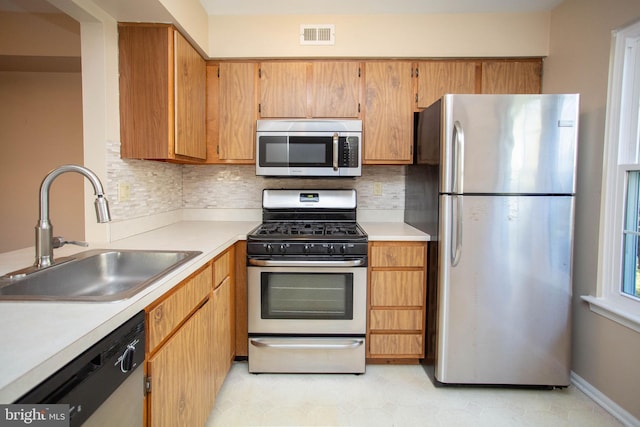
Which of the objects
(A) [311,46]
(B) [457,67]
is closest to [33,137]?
(A) [311,46]

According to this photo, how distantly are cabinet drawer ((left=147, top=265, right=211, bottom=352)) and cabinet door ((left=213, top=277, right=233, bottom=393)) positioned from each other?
0.21 m

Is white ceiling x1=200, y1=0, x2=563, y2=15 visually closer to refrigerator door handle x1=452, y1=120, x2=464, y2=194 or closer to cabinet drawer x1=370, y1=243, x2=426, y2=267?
refrigerator door handle x1=452, y1=120, x2=464, y2=194

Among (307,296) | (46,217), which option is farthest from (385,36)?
(46,217)

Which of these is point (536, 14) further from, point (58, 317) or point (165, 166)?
point (58, 317)

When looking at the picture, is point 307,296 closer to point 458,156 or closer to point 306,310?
point 306,310

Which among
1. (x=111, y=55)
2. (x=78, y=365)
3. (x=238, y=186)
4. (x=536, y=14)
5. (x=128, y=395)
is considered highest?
(x=536, y=14)

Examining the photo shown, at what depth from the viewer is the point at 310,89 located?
7.84ft

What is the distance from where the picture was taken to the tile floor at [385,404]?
1703mm

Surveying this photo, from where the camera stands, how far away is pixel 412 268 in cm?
212

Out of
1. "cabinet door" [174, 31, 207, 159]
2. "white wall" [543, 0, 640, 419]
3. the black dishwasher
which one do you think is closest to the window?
"white wall" [543, 0, 640, 419]

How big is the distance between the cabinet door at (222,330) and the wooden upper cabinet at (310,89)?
4.28ft

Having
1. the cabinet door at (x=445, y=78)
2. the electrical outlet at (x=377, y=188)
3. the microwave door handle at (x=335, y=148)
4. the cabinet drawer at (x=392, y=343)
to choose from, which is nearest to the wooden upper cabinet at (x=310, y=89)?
the microwave door handle at (x=335, y=148)

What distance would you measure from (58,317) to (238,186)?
2.01 metres

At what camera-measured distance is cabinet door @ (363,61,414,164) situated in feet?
7.80
